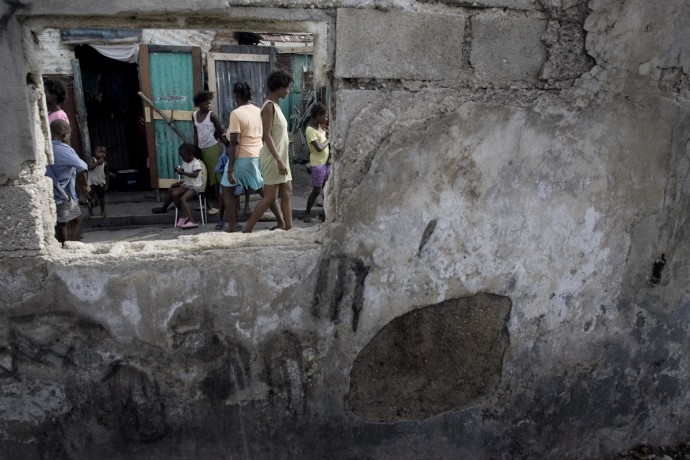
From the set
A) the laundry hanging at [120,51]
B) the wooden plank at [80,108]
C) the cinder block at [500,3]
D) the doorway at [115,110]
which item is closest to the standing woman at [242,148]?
the cinder block at [500,3]

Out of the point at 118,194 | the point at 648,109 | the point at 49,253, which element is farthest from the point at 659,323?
the point at 118,194

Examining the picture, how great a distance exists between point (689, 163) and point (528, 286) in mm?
945

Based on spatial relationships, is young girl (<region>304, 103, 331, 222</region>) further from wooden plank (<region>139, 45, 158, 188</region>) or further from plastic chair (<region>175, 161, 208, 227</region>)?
wooden plank (<region>139, 45, 158, 188</region>)

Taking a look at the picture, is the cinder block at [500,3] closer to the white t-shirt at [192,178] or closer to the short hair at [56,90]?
the short hair at [56,90]

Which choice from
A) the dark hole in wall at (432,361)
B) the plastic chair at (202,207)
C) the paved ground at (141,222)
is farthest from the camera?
the plastic chair at (202,207)

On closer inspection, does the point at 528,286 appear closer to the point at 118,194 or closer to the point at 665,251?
the point at 665,251

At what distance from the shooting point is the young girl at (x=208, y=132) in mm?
6699

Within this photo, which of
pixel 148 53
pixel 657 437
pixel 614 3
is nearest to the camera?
pixel 614 3

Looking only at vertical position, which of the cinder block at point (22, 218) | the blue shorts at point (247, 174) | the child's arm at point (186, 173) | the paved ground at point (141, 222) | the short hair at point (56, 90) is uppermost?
the short hair at point (56, 90)

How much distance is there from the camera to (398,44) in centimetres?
204

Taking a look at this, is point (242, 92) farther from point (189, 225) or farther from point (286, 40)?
point (286, 40)

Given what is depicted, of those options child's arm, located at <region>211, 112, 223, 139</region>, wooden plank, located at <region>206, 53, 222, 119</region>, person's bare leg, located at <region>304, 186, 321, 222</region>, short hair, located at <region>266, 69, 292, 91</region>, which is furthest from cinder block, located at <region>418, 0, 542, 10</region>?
wooden plank, located at <region>206, 53, 222, 119</region>

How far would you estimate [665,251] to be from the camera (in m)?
2.55

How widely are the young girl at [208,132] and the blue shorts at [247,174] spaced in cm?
166
